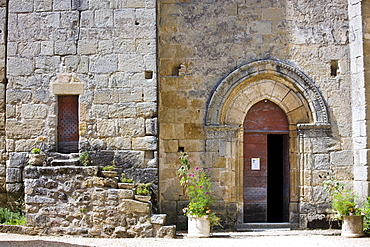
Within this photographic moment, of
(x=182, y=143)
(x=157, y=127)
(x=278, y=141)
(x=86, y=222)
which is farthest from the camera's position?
(x=278, y=141)

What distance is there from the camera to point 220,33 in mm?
9023

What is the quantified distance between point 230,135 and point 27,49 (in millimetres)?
3962

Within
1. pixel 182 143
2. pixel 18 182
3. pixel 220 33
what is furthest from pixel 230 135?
pixel 18 182

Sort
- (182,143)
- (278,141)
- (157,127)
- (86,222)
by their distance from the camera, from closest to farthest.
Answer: (86,222) → (157,127) → (182,143) → (278,141)

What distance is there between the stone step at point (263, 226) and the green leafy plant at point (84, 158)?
9.81 ft

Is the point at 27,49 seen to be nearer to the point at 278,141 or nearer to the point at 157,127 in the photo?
the point at 157,127

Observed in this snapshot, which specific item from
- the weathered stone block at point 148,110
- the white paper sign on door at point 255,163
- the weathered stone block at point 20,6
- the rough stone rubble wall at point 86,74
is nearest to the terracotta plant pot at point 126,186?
the rough stone rubble wall at point 86,74

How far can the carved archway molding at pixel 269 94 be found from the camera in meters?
8.86

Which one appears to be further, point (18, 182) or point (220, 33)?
point (220, 33)

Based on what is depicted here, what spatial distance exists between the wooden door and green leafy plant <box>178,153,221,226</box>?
197 centimetres

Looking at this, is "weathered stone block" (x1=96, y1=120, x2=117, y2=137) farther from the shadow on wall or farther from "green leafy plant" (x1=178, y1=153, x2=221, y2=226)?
the shadow on wall

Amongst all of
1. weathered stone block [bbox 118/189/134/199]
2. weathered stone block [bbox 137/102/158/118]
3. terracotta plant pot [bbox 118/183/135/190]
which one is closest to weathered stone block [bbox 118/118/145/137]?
weathered stone block [bbox 137/102/158/118]

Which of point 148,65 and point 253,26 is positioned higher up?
point 253,26

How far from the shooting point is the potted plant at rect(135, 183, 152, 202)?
25.4 feet
